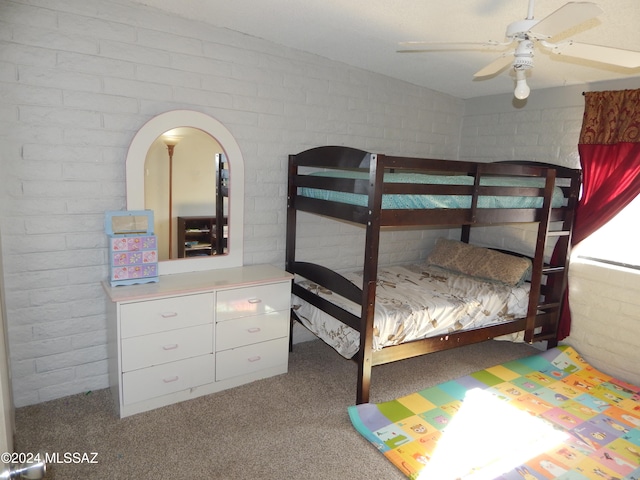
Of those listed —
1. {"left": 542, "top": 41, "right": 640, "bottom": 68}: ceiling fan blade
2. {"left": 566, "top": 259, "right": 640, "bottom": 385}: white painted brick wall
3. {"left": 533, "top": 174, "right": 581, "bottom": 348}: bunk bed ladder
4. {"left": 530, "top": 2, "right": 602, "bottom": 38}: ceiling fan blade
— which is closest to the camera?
{"left": 530, "top": 2, "right": 602, "bottom": 38}: ceiling fan blade

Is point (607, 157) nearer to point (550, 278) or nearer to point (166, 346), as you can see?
point (550, 278)

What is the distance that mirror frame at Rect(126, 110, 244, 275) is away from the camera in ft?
8.30

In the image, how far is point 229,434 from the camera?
2.26m

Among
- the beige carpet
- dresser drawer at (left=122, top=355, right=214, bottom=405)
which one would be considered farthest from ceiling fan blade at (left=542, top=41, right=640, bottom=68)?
dresser drawer at (left=122, top=355, right=214, bottom=405)

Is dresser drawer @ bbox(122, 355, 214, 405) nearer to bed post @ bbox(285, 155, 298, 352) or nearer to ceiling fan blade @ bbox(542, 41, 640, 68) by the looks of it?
bed post @ bbox(285, 155, 298, 352)

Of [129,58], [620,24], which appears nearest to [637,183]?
[620,24]

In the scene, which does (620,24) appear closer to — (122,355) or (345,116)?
(345,116)

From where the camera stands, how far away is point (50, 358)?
98.1 inches

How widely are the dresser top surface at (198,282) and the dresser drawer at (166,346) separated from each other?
0.23m

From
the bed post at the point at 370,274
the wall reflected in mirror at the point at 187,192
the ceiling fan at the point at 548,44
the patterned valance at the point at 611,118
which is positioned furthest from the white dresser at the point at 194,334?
the patterned valance at the point at 611,118

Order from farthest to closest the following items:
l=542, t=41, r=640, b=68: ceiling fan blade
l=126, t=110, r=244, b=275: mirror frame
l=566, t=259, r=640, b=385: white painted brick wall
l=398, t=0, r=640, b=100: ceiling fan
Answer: l=566, t=259, r=640, b=385: white painted brick wall, l=126, t=110, r=244, b=275: mirror frame, l=542, t=41, r=640, b=68: ceiling fan blade, l=398, t=0, r=640, b=100: ceiling fan

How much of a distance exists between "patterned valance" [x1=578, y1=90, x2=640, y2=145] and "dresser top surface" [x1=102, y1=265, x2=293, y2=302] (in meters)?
2.36

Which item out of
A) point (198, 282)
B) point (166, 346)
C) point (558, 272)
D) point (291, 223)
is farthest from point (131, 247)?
point (558, 272)

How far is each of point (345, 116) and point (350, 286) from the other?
1.46 m
